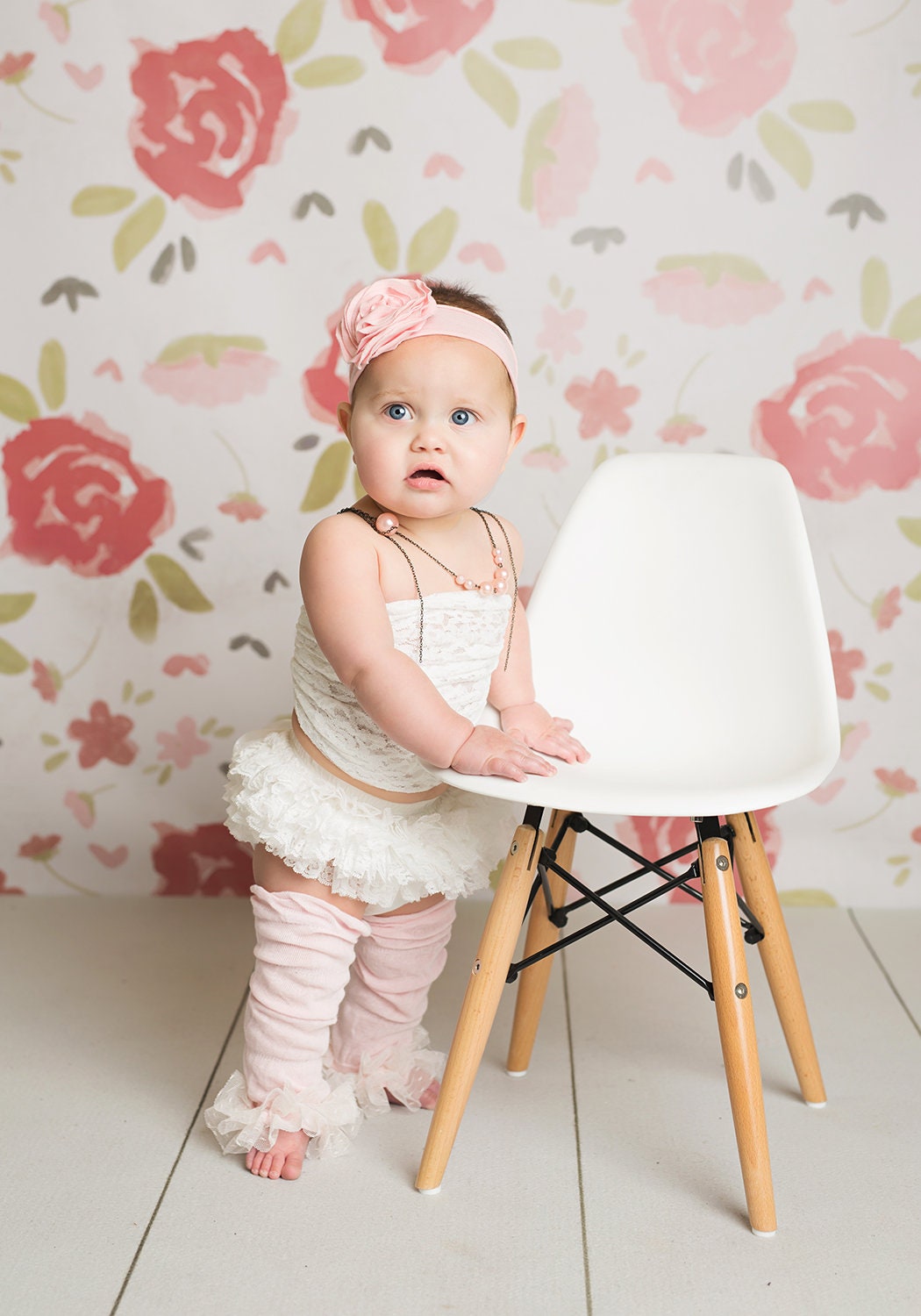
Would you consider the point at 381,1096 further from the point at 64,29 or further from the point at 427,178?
the point at 64,29

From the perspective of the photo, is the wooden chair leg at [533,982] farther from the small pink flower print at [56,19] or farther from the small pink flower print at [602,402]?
the small pink flower print at [56,19]

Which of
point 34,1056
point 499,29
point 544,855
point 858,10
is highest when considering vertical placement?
point 858,10

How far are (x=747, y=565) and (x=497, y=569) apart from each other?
0.25 meters

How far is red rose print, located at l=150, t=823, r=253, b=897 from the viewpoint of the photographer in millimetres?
1747

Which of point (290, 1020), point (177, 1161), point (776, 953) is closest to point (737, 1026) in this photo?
point (776, 953)

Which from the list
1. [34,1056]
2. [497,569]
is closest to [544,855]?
[497,569]

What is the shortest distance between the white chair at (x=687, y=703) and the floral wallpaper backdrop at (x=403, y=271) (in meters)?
Answer: 0.38

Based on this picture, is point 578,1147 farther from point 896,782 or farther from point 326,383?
point 326,383

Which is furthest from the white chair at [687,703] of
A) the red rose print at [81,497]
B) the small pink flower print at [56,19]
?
the small pink flower print at [56,19]

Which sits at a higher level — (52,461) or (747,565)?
(747,565)

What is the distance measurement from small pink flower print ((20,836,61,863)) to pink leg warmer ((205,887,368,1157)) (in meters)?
0.70

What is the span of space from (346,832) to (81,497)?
0.77 m

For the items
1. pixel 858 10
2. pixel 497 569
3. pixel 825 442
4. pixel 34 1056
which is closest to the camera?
pixel 497 569

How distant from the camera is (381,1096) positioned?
48.7 inches
